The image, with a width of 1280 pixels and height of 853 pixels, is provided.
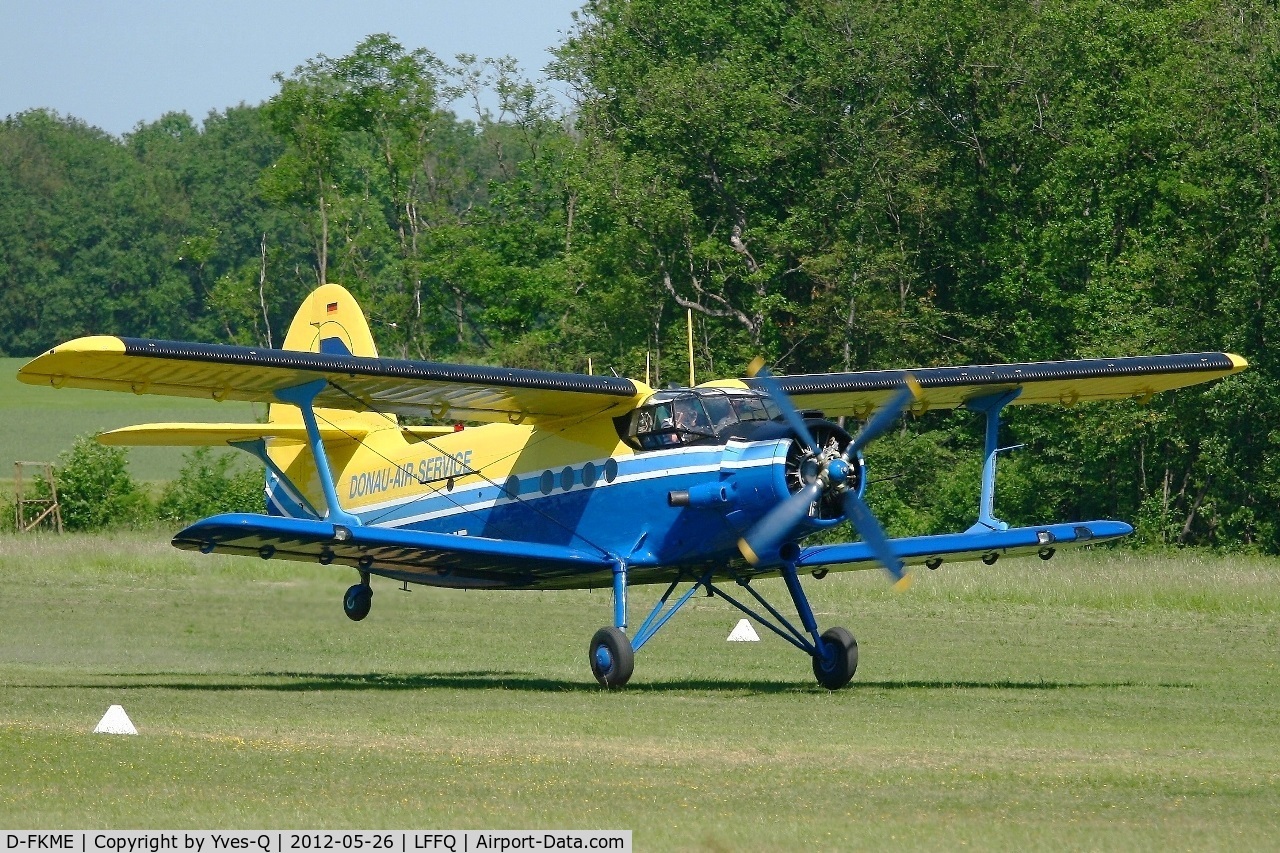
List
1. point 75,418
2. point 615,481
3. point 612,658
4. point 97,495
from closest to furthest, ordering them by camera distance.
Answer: point 612,658 < point 615,481 < point 97,495 < point 75,418

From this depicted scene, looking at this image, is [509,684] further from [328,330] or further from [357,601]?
[328,330]

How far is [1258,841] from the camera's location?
9.67 meters

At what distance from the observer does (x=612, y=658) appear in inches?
687

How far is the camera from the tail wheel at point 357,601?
2030 centimetres

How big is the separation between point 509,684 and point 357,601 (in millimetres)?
2334

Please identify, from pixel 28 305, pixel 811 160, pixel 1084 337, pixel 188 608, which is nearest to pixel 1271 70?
pixel 1084 337

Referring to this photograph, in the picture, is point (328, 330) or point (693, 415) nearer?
point (693, 415)

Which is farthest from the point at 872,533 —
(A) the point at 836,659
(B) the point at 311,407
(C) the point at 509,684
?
(B) the point at 311,407

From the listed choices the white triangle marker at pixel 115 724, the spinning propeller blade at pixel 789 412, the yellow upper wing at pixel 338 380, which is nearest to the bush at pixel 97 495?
the yellow upper wing at pixel 338 380

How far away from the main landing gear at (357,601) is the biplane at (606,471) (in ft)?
0.09

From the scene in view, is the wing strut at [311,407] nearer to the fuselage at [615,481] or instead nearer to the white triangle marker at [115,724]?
the fuselage at [615,481]

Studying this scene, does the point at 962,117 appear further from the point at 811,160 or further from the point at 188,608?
the point at 188,608

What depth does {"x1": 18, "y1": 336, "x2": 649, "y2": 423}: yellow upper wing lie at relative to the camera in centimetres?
1645

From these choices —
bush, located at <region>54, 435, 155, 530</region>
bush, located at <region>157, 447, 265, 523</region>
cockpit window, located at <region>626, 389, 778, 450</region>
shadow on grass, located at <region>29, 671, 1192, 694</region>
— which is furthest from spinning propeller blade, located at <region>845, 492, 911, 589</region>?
bush, located at <region>54, 435, 155, 530</region>
